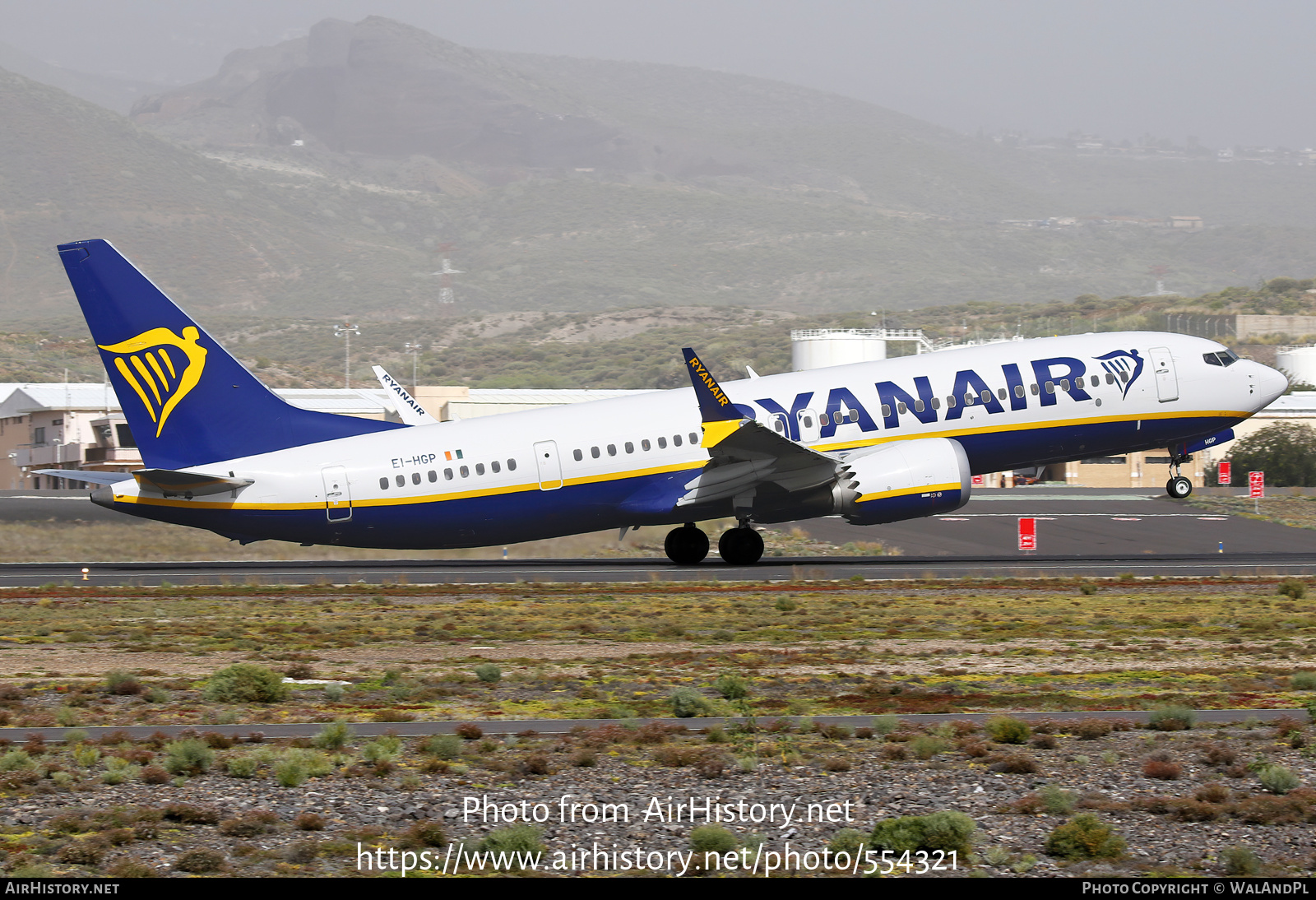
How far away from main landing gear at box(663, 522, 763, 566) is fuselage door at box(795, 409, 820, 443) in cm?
384

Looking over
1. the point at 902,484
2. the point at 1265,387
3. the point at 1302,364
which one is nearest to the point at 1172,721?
the point at 902,484

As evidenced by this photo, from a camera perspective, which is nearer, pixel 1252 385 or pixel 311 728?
pixel 311 728

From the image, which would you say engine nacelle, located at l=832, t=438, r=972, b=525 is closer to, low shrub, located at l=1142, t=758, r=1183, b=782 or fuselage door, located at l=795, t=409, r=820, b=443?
fuselage door, located at l=795, t=409, r=820, b=443

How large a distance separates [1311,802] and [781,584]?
899 inches

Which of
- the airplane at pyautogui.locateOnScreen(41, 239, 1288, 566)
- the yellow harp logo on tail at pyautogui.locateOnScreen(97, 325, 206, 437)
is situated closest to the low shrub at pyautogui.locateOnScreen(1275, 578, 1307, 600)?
the airplane at pyautogui.locateOnScreen(41, 239, 1288, 566)

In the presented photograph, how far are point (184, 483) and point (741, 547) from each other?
15.1 meters

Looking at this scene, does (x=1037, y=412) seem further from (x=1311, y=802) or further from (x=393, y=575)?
(x=1311, y=802)

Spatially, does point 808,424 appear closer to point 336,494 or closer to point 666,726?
point 336,494

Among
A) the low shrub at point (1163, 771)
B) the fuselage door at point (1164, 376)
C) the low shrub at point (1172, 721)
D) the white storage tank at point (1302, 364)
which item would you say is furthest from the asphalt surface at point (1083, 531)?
the white storage tank at point (1302, 364)

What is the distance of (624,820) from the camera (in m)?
14.5

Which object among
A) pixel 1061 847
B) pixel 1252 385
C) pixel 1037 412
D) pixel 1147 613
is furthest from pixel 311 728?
pixel 1252 385

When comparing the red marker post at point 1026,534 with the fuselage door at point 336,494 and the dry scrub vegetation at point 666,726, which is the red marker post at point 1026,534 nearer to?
the dry scrub vegetation at point 666,726

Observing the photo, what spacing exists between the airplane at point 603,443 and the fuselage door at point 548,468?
0.05 m
